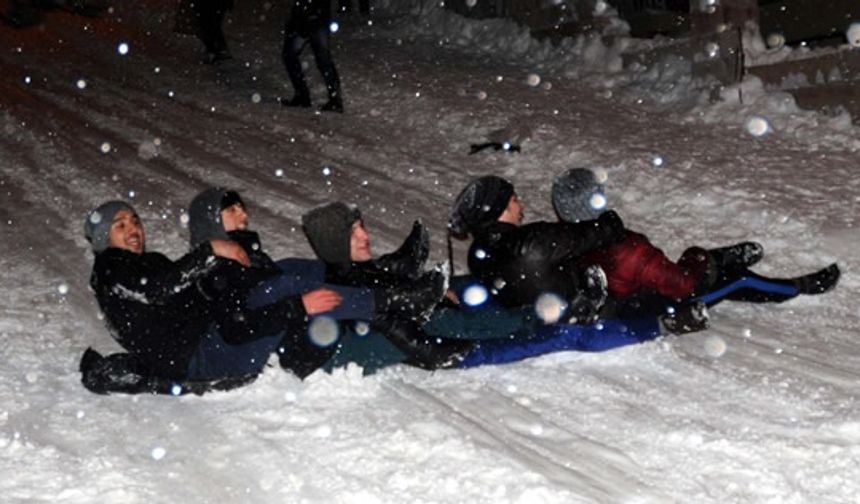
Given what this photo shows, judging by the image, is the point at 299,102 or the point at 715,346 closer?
the point at 715,346

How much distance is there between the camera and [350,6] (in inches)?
713

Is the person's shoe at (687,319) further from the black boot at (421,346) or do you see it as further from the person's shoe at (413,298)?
the person's shoe at (413,298)

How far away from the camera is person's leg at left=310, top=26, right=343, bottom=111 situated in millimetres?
12000

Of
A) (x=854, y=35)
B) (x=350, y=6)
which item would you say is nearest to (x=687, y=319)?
(x=854, y=35)

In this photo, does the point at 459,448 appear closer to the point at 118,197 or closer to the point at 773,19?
the point at 118,197

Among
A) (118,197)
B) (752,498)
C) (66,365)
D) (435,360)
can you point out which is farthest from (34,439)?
(118,197)

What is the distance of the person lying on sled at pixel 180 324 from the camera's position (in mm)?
5383

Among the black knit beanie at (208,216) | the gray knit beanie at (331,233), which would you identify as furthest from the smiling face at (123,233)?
the gray knit beanie at (331,233)

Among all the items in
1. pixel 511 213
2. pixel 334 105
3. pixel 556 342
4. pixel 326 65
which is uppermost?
pixel 326 65

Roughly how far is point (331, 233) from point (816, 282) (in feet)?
8.91

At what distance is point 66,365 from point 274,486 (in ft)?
6.83

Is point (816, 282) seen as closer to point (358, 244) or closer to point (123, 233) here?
point (358, 244)

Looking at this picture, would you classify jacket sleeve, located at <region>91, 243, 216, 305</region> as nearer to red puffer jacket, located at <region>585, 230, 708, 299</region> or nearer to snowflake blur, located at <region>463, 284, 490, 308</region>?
snowflake blur, located at <region>463, 284, 490, 308</region>

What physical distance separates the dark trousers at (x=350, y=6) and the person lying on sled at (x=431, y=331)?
12585mm
